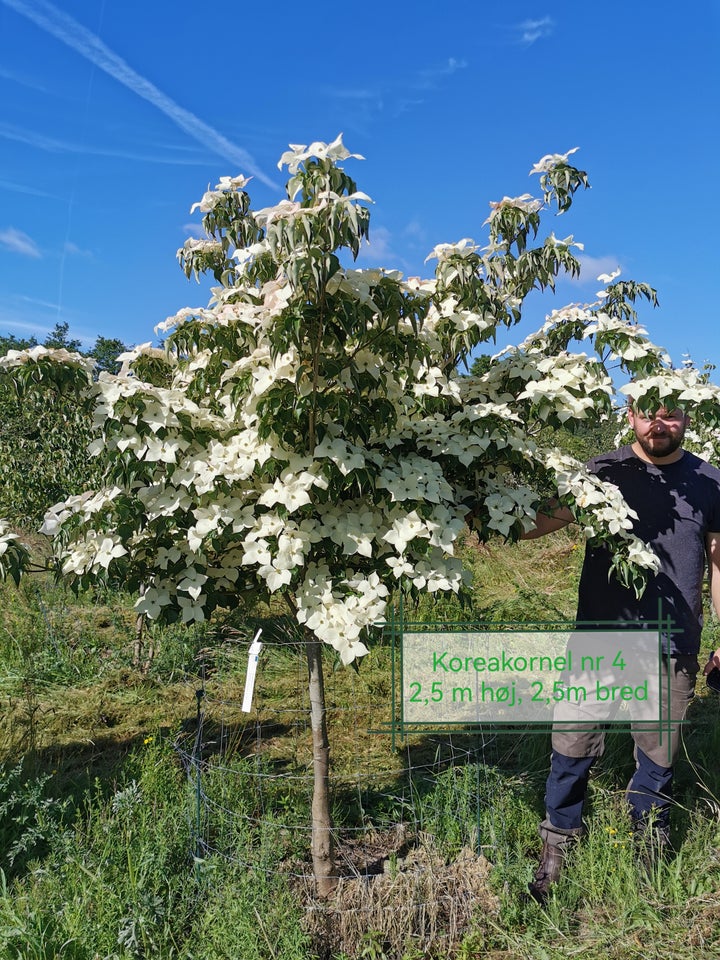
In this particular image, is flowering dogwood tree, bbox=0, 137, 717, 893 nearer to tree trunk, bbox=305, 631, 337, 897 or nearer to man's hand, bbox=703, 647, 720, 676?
tree trunk, bbox=305, 631, 337, 897

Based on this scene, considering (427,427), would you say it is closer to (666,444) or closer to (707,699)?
(666,444)

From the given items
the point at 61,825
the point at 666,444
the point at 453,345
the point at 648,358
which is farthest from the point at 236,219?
the point at 61,825

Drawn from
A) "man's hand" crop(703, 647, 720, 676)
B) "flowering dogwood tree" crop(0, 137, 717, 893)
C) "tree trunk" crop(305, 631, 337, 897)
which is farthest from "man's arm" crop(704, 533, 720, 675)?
"tree trunk" crop(305, 631, 337, 897)

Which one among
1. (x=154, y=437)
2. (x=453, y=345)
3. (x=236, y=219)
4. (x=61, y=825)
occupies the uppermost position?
(x=236, y=219)

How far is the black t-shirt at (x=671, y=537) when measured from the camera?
266 cm

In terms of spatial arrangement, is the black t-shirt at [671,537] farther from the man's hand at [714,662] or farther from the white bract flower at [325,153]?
the white bract flower at [325,153]

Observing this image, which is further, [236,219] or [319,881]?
[236,219]

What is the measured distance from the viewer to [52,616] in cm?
549

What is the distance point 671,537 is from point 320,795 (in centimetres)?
166

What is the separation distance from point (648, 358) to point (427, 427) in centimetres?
71

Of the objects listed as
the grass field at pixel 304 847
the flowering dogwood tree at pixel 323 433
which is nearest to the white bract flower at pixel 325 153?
the flowering dogwood tree at pixel 323 433

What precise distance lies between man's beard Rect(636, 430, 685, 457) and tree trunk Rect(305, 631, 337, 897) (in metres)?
1.46

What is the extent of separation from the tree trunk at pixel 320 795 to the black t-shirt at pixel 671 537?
1160 mm

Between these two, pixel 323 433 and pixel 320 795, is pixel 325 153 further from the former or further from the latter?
pixel 320 795
